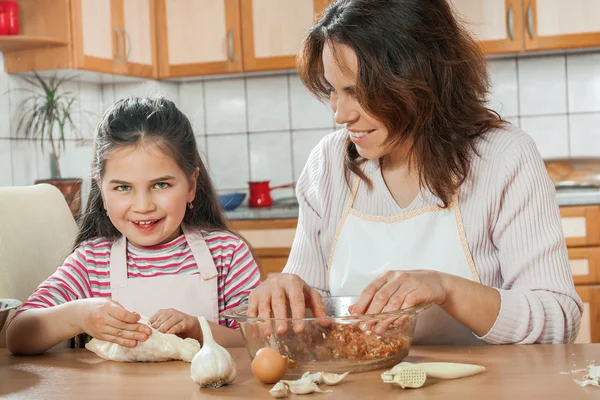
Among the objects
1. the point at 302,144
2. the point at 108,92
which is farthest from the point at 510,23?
the point at 108,92

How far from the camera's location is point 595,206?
3.16 meters

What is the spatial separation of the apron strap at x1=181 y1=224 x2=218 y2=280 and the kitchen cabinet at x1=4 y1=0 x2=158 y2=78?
1.84 m

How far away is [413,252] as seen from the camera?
4.76 feet

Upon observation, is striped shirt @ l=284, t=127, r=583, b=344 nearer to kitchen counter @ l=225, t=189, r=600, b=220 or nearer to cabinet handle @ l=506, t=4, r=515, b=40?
kitchen counter @ l=225, t=189, r=600, b=220

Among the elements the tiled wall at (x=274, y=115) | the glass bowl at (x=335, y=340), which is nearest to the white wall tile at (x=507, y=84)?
the tiled wall at (x=274, y=115)

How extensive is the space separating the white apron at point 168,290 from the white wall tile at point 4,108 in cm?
192

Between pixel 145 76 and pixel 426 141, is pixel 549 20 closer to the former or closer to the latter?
pixel 145 76

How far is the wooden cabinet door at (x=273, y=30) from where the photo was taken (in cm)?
367

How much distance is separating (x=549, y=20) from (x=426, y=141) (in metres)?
2.20

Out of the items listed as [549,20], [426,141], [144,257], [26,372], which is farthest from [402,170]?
[549,20]

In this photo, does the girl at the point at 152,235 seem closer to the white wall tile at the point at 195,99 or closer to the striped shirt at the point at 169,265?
the striped shirt at the point at 169,265

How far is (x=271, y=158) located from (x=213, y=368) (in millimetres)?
3056

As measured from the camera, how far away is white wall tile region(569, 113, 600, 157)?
3.67 meters

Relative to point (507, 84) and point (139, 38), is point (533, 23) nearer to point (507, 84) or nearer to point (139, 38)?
point (507, 84)
